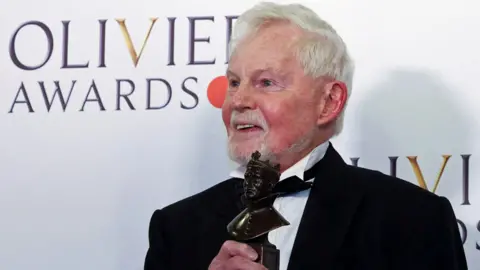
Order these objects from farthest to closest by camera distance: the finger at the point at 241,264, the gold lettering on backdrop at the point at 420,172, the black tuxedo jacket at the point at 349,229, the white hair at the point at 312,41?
the gold lettering on backdrop at the point at 420,172, the white hair at the point at 312,41, the black tuxedo jacket at the point at 349,229, the finger at the point at 241,264

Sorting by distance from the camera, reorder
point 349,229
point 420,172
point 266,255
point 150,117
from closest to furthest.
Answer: point 266,255 → point 349,229 → point 420,172 → point 150,117

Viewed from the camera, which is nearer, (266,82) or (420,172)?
(266,82)

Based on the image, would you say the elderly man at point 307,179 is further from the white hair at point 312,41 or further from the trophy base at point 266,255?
the trophy base at point 266,255

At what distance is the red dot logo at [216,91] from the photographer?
204cm

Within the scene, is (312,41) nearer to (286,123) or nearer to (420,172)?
(286,123)

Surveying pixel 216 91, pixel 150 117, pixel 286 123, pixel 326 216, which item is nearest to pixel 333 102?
pixel 286 123

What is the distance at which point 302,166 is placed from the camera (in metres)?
1.74

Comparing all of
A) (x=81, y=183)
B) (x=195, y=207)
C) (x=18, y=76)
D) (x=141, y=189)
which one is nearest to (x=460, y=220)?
(x=195, y=207)

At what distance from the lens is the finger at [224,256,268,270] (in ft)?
4.44

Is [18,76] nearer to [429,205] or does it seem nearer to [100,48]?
[100,48]

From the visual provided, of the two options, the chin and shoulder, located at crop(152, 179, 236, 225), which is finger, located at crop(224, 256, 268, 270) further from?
shoulder, located at crop(152, 179, 236, 225)

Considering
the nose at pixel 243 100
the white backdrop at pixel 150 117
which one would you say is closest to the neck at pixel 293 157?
the nose at pixel 243 100

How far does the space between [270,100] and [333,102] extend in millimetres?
127

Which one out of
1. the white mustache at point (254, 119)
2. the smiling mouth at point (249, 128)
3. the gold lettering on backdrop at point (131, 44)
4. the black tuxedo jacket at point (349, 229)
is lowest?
the black tuxedo jacket at point (349, 229)
